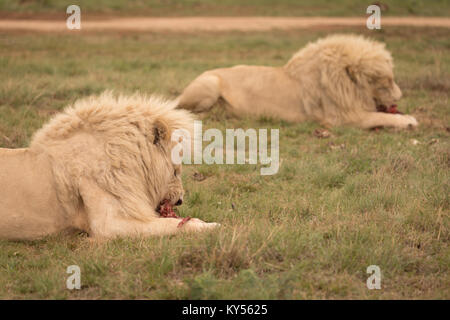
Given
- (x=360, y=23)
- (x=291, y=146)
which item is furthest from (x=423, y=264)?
(x=360, y=23)

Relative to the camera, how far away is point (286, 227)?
439cm

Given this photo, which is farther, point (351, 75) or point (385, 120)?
point (351, 75)

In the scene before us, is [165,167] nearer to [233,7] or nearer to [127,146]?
[127,146]

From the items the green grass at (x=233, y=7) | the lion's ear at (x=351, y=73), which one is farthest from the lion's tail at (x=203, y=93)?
the green grass at (x=233, y=7)

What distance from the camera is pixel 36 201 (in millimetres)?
4406

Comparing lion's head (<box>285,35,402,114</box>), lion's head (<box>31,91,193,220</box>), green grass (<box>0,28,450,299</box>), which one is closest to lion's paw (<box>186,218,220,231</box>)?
green grass (<box>0,28,450,299</box>)

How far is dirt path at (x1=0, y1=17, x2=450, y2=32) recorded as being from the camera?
63.7 feet

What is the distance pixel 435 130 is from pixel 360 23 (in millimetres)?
14146

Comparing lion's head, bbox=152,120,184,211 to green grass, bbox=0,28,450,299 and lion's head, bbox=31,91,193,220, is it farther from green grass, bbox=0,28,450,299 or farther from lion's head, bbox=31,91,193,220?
green grass, bbox=0,28,450,299

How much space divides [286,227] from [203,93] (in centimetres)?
502

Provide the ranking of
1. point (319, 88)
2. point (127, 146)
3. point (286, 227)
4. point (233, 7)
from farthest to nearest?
point (233, 7) < point (319, 88) < point (127, 146) < point (286, 227)

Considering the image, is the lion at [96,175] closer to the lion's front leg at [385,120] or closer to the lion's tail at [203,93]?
the lion's tail at [203,93]

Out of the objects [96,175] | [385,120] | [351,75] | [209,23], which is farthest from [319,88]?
[209,23]

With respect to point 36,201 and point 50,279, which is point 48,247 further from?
point 50,279
